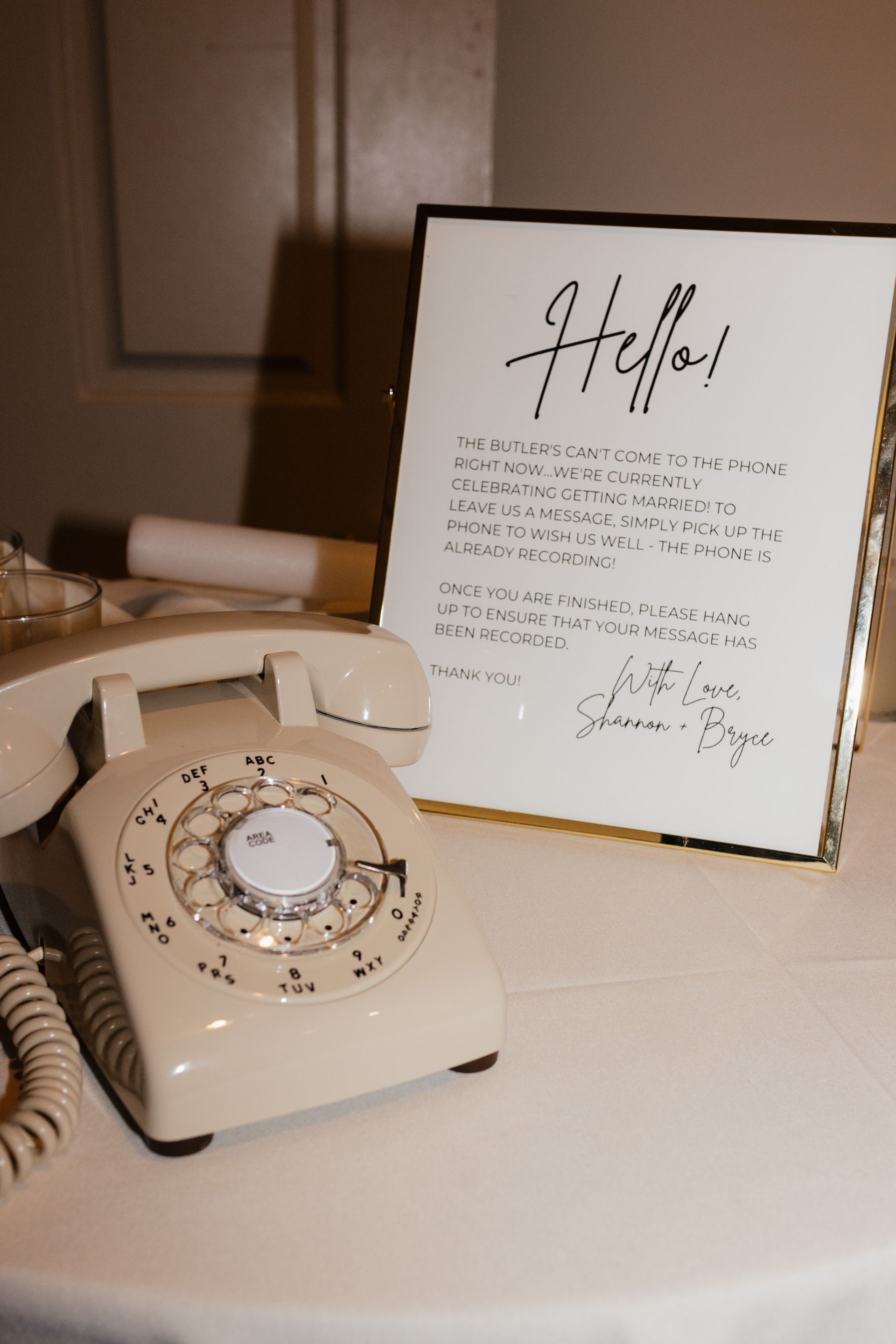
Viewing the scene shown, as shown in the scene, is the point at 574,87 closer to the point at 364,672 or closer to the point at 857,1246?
the point at 364,672

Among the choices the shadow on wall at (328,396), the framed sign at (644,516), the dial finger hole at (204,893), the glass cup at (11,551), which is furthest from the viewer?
the shadow on wall at (328,396)

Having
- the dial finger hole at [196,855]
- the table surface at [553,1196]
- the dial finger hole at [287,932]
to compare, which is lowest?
the table surface at [553,1196]

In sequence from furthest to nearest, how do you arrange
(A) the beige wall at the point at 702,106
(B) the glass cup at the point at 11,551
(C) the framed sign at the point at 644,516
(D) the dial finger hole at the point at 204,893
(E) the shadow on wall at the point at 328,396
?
(E) the shadow on wall at the point at 328,396 < (A) the beige wall at the point at 702,106 < (B) the glass cup at the point at 11,551 < (C) the framed sign at the point at 644,516 < (D) the dial finger hole at the point at 204,893

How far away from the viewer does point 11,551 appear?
0.80m

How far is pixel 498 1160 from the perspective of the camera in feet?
1.44

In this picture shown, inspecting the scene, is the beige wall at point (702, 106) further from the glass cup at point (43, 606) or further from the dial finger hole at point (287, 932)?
the dial finger hole at point (287, 932)

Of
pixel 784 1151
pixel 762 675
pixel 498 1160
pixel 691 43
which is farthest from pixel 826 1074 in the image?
pixel 691 43

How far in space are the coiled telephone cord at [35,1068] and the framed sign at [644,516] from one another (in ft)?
1.06

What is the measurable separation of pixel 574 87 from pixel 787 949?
5.53 ft

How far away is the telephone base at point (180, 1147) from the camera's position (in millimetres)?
428

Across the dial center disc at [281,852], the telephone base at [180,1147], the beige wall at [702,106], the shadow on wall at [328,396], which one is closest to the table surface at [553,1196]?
the telephone base at [180,1147]

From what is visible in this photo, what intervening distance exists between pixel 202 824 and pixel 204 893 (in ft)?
0.14

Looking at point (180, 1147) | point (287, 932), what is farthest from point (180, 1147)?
point (287, 932)

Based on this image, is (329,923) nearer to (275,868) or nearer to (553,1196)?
(275,868)
